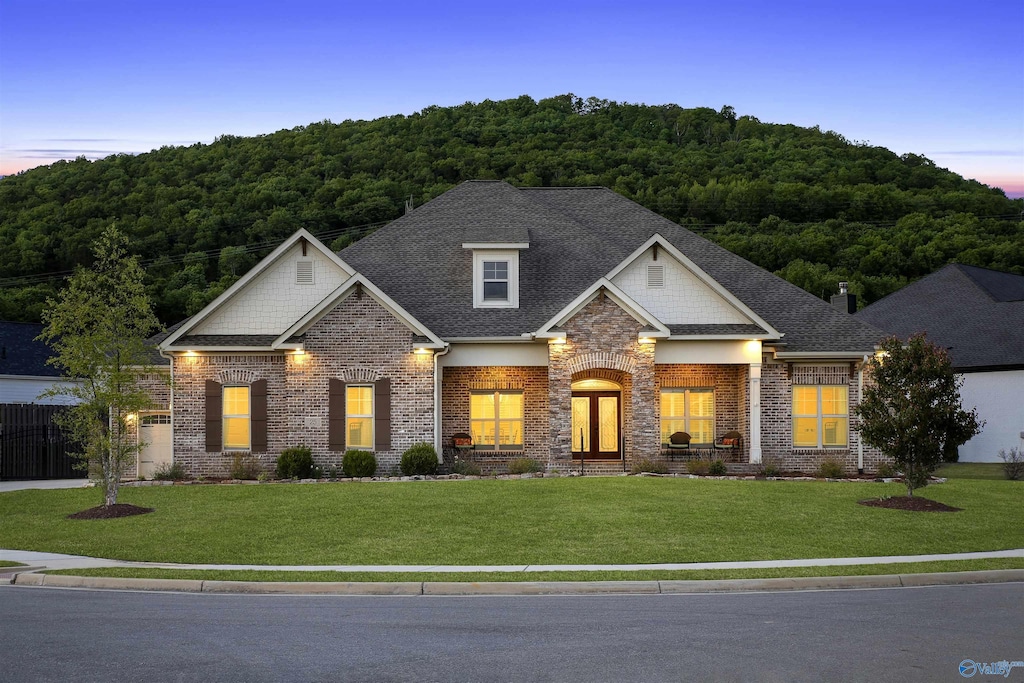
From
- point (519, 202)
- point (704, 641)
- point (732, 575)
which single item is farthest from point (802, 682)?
point (519, 202)

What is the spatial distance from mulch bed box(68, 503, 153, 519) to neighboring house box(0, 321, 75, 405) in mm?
23348

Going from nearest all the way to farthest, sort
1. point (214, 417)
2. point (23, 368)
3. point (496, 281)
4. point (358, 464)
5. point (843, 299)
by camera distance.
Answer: point (358, 464) → point (214, 417) → point (496, 281) → point (843, 299) → point (23, 368)

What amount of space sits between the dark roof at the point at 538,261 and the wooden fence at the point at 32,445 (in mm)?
11976

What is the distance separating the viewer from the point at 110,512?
22.7 meters

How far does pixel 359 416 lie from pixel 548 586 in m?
16.5

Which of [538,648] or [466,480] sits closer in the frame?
[538,648]

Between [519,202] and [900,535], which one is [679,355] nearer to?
[519,202]

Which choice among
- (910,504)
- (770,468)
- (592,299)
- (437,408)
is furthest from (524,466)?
(910,504)

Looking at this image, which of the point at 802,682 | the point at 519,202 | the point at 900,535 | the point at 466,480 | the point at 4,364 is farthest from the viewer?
the point at 4,364

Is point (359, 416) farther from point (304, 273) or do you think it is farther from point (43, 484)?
point (43, 484)

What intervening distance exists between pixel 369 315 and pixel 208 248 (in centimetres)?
3295

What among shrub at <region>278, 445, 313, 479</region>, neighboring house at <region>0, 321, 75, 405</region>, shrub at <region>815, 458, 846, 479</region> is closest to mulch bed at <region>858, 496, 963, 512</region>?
shrub at <region>815, 458, 846, 479</region>

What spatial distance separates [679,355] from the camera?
31.1 m

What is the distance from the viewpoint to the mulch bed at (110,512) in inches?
889
